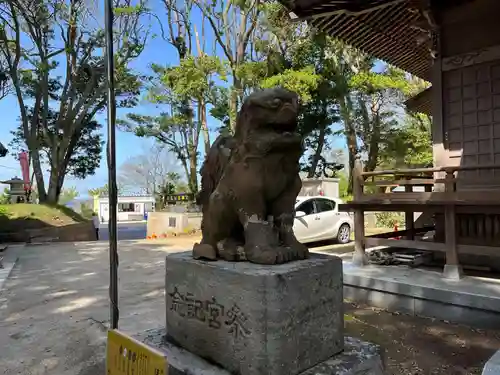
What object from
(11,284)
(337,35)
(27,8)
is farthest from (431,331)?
(27,8)

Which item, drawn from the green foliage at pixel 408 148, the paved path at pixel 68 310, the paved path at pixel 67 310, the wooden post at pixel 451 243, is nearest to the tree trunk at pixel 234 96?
the green foliage at pixel 408 148

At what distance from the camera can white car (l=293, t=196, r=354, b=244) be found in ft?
32.6

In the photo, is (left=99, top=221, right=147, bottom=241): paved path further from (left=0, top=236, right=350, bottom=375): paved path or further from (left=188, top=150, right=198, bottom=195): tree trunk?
(left=0, top=236, right=350, bottom=375): paved path

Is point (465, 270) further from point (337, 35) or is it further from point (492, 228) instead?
point (337, 35)

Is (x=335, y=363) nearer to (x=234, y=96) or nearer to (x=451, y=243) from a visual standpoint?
(x=451, y=243)

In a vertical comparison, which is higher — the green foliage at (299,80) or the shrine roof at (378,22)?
the green foliage at (299,80)

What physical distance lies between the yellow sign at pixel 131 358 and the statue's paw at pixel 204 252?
63cm

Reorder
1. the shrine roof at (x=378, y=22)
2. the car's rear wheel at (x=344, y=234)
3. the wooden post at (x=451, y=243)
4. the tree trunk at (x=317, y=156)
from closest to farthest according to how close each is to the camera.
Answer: the wooden post at (x=451, y=243), the shrine roof at (x=378, y=22), the car's rear wheel at (x=344, y=234), the tree trunk at (x=317, y=156)

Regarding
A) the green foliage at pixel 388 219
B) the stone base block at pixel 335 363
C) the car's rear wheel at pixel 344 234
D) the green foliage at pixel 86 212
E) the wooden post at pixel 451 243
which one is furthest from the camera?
the green foliage at pixel 86 212

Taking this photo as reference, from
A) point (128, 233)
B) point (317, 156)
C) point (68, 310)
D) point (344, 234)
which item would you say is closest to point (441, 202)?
point (68, 310)

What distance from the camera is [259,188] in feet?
7.29

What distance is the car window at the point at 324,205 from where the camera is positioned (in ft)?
34.3

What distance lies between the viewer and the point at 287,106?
2.18 meters

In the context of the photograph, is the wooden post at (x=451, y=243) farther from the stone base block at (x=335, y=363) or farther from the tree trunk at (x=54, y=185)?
the tree trunk at (x=54, y=185)
